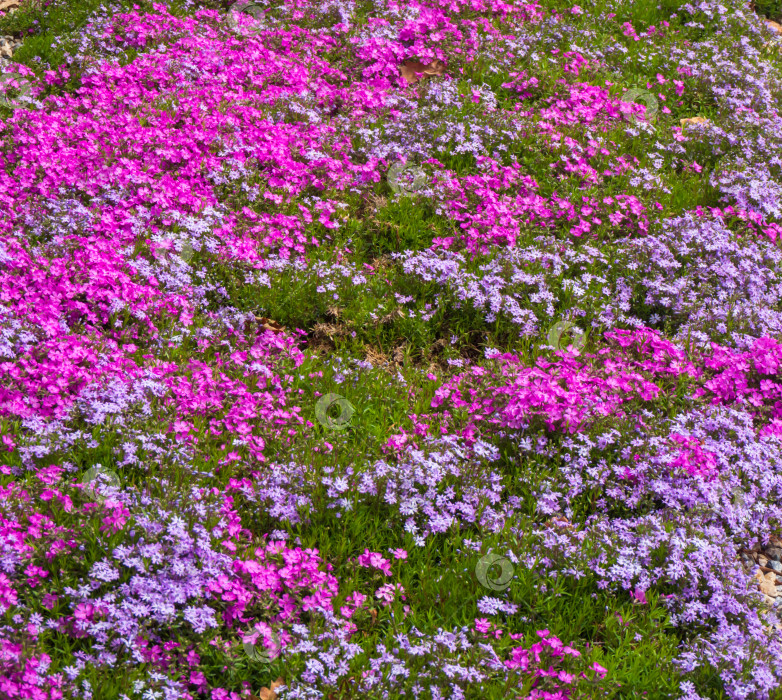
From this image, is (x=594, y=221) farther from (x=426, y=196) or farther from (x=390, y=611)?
(x=390, y=611)

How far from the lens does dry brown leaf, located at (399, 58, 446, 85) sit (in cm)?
857

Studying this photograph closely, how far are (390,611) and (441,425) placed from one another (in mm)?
1457

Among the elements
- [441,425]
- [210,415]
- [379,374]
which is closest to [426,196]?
[379,374]
